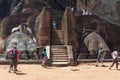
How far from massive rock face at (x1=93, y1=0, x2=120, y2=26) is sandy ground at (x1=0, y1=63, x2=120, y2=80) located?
16183 mm

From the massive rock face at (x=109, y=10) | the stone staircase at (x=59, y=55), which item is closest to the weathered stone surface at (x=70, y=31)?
the stone staircase at (x=59, y=55)

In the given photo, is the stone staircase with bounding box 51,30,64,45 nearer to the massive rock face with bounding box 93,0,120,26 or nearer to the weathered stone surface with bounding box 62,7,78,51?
the weathered stone surface with bounding box 62,7,78,51

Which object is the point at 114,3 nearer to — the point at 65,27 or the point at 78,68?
the point at 65,27

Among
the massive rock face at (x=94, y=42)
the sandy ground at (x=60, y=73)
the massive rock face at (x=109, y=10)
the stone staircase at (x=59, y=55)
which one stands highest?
the massive rock face at (x=109, y=10)

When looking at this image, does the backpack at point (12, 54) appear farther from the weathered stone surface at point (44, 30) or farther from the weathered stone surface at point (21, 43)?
the weathered stone surface at point (21, 43)

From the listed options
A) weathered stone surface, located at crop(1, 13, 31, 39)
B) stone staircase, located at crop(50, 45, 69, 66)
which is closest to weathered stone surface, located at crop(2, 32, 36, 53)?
stone staircase, located at crop(50, 45, 69, 66)

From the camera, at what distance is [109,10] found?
133 ft

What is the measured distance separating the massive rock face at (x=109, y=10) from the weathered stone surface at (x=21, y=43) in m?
12.0

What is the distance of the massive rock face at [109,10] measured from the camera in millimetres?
39719

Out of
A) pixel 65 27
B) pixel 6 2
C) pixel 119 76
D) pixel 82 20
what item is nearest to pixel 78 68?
pixel 119 76

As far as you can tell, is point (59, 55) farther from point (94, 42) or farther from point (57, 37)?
point (94, 42)

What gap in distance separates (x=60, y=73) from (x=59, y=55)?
460 centimetres

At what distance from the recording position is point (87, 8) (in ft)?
142

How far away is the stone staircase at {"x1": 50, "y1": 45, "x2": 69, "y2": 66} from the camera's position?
24775mm
